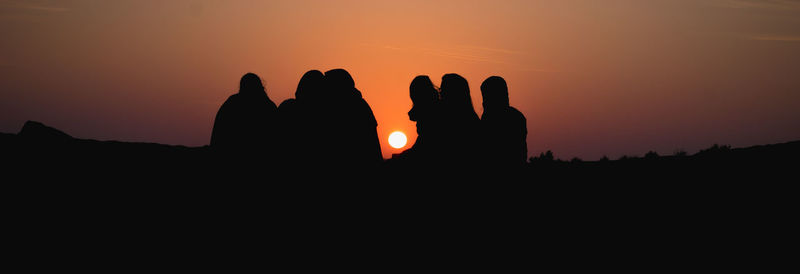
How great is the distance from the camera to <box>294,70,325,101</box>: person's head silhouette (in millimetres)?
10109

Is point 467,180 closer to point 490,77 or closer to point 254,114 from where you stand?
point 490,77

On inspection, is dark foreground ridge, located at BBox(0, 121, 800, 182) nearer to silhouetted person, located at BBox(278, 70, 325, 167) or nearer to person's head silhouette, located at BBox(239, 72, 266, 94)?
silhouetted person, located at BBox(278, 70, 325, 167)

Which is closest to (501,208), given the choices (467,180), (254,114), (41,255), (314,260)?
(467,180)

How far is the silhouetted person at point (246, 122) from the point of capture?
10.6 m

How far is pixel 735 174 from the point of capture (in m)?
9.67

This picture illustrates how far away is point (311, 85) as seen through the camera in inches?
398

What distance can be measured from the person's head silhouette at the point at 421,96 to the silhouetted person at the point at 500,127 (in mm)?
676

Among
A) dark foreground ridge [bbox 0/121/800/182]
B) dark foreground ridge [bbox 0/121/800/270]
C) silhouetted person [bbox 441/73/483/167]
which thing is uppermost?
silhouetted person [bbox 441/73/483/167]

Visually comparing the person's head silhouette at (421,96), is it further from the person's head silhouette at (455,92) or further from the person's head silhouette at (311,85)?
the person's head silhouette at (311,85)

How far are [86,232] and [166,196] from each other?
146 cm

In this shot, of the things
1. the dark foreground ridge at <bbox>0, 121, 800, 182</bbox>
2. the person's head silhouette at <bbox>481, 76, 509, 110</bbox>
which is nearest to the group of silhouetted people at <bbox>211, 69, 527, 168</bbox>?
the person's head silhouette at <bbox>481, 76, 509, 110</bbox>

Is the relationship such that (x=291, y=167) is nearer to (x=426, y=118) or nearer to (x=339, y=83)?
(x=339, y=83)

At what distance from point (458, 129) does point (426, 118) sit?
1.50 ft

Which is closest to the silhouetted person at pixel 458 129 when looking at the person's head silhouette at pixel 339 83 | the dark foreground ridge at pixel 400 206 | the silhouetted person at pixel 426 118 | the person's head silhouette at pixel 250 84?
the silhouetted person at pixel 426 118
